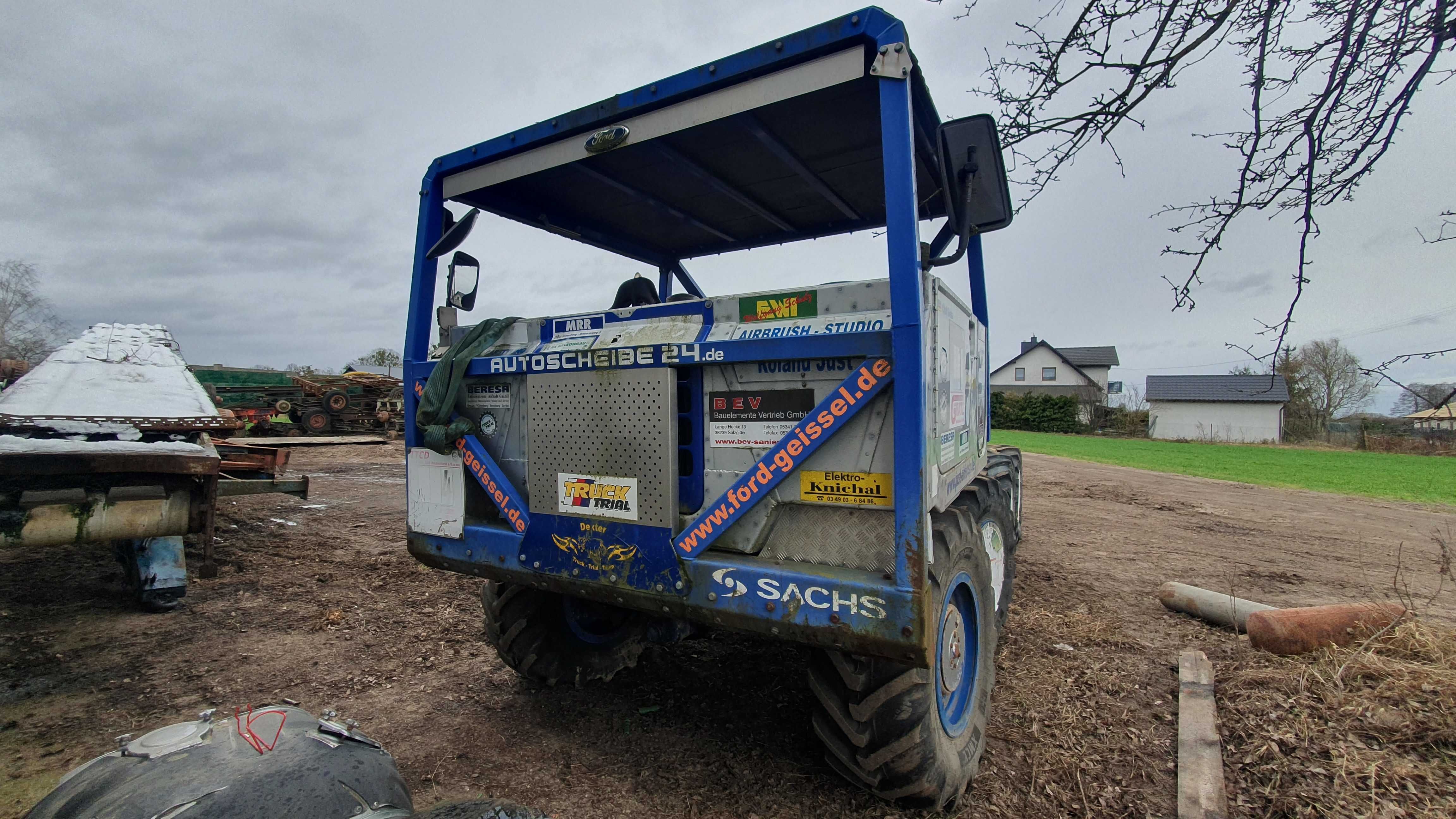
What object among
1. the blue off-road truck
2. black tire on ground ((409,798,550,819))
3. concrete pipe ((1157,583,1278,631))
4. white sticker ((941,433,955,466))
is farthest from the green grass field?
black tire on ground ((409,798,550,819))

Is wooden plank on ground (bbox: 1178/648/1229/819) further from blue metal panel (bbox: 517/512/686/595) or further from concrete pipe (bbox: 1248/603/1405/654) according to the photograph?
blue metal panel (bbox: 517/512/686/595)

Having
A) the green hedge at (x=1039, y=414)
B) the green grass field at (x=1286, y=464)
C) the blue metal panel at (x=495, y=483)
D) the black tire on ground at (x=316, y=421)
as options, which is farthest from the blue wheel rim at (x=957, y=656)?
the green hedge at (x=1039, y=414)

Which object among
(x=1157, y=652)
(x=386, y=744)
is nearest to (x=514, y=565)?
(x=386, y=744)

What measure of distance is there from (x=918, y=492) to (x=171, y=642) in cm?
489

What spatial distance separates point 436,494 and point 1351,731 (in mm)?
4151

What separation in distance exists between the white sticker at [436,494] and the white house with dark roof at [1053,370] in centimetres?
5517

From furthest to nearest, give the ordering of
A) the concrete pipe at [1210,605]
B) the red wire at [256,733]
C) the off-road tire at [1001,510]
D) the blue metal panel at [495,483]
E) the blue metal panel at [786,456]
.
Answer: the concrete pipe at [1210,605] → the off-road tire at [1001,510] → the blue metal panel at [495,483] → the blue metal panel at [786,456] → the red wire at [256,733]

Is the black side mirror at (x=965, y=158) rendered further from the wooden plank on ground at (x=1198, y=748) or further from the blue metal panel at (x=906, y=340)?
the wooden plank on ground at (x=1198, y=748)

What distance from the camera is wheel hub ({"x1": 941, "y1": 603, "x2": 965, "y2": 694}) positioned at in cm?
264

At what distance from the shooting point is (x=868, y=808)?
102 inches

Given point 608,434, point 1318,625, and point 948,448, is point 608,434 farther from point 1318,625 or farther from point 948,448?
point 1318,625

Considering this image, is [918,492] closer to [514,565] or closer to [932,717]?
[932,717]

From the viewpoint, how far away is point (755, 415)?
249 cm

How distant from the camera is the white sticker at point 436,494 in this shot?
122 inches
